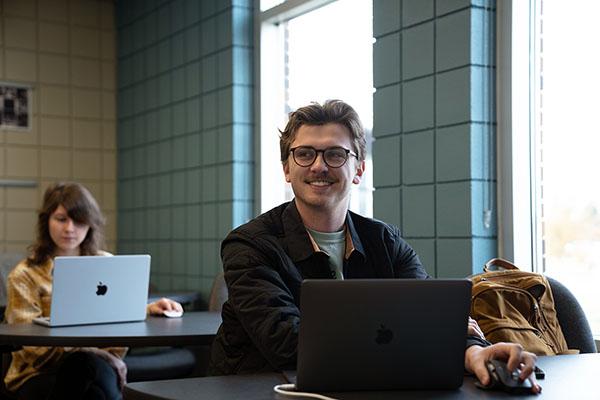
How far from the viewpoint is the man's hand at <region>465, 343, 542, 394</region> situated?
5.13ft

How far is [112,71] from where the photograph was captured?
569 centimetres

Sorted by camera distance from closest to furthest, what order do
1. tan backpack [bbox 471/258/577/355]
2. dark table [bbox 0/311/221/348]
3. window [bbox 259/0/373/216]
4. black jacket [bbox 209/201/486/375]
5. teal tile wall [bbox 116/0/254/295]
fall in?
black jacket [bbox 209/201/486/375] < tan backpack [bbox 471/258/577/355] < dark table [bbox 0/311/221/348] < window [bbox 259/0/373/216] < teal tile wall [bbox 116/0/254/295]

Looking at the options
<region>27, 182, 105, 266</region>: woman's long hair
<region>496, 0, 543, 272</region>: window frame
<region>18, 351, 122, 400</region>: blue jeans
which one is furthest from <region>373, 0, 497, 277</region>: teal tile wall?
<region>18, 351, 122, 400</region>: blue jeans

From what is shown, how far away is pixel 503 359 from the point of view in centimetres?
163

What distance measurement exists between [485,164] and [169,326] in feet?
4.03

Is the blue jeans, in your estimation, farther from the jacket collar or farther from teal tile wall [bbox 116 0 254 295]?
teal tile wall [bbox 116 0 254 295]

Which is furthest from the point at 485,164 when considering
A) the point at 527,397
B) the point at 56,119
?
the point at 56,119

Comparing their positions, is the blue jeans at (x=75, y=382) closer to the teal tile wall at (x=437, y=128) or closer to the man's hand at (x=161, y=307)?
the man's hand at (x=161, y=307)

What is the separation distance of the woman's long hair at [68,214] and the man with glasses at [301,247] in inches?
55.2

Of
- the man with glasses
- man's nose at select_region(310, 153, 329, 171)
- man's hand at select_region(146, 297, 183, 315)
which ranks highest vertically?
man's nose at select_region(310, 153, 329, 171)

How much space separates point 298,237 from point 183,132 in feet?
9.95

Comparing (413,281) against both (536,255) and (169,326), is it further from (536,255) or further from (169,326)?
(536,255)

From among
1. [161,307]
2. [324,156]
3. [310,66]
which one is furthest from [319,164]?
[310,66]

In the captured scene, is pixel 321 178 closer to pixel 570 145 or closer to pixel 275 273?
pixel 275 273
